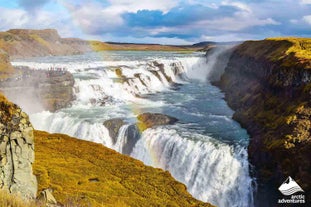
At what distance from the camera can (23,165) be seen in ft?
A: 55.0

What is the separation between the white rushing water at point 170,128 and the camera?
97.1 ft

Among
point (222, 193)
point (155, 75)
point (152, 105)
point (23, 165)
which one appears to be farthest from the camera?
point (155, 75)

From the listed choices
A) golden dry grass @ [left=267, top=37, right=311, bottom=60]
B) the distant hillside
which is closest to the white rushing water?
golden dry grass @ [left=267, top=37, right=311, bottom=60]

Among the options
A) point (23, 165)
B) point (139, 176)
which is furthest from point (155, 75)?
point (23, 165)

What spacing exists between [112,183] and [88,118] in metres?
20.2

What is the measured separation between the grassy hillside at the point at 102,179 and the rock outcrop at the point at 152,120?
9.63 m

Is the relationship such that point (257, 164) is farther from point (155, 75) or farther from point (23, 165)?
point (155, 75)

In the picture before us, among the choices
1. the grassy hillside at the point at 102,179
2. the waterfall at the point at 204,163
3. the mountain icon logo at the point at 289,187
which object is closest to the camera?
the grassy hillside at the point at 102,179

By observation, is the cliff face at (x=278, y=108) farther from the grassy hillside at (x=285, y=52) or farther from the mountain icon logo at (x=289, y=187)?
the mountain icon logo at (x=289, y=187)

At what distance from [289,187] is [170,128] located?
13947 mm

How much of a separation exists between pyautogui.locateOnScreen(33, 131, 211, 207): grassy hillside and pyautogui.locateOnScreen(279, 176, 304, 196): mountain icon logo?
26.3 ft

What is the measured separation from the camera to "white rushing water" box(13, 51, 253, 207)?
97.1ft

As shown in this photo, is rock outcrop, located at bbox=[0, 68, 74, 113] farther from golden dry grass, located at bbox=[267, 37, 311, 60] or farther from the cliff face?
golden dry grass, located at bbox=[267, 37, 311, 60]

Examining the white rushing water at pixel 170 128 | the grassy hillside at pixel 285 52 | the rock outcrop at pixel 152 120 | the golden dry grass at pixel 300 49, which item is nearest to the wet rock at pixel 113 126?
the white rushing water at pixel 170 128
